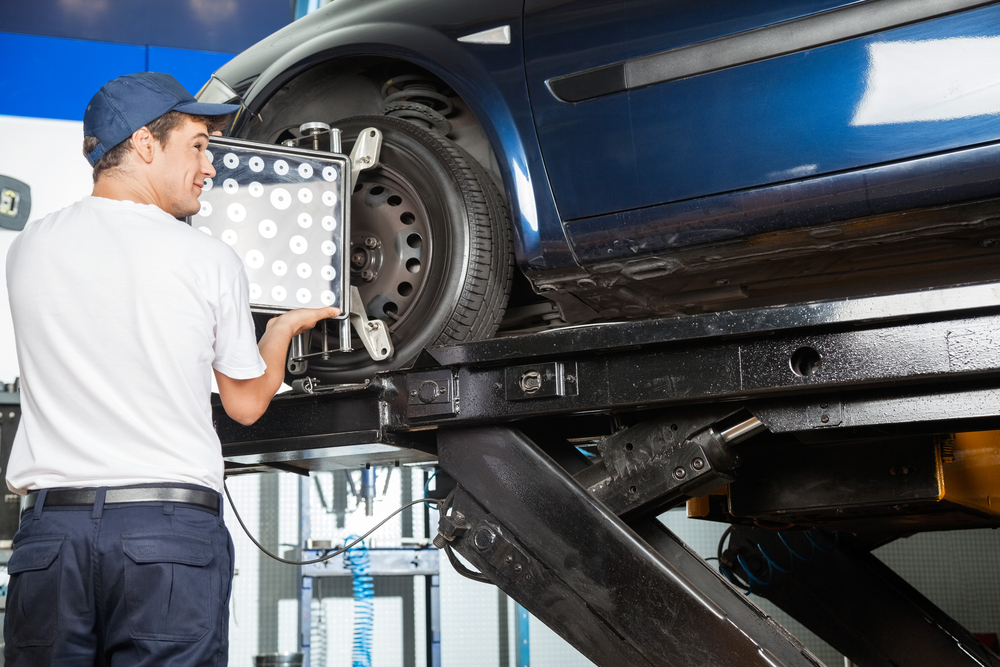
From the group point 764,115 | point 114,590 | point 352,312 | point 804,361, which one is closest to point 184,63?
point 352,312

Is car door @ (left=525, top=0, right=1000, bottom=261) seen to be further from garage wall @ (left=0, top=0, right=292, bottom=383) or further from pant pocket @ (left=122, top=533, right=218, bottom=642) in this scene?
garage wall @ (left=0, top=0, right=292, bottom=383)

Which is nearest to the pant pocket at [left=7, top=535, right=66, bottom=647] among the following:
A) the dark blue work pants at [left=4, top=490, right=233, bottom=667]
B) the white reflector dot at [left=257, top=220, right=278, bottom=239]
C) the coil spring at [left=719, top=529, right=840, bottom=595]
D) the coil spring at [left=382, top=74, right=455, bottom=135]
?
the dark blue work pants at [left=4, top=490, right=233, bottom=667]

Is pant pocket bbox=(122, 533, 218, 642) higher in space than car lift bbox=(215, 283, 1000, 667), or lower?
lower

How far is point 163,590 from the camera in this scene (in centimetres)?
134

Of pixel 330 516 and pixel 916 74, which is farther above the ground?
pixel 916 74

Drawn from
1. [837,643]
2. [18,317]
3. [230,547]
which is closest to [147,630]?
[230,547]

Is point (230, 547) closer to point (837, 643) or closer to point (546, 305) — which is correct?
point (546, 305)

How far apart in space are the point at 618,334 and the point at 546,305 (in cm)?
95

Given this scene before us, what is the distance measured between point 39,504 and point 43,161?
14.7 feet

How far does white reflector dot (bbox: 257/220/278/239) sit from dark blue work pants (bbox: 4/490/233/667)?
89 cm

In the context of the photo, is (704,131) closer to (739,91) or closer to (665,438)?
(739,91)

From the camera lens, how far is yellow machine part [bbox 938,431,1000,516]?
83.4 inches

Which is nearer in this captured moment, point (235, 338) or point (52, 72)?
point (235, 338)

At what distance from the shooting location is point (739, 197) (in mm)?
1877
